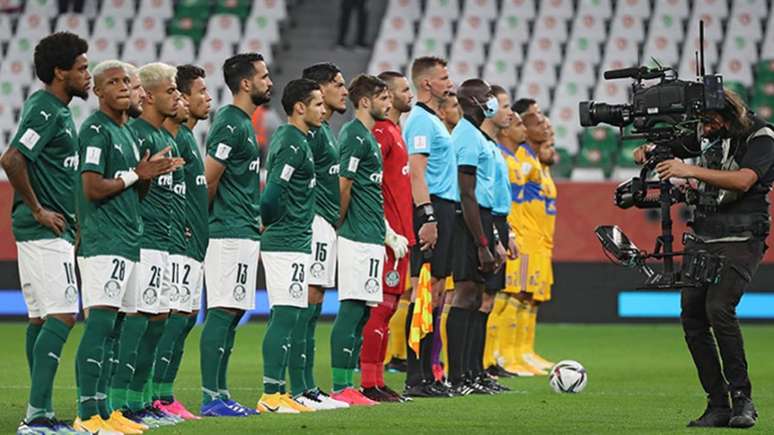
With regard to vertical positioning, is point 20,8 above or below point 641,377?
above

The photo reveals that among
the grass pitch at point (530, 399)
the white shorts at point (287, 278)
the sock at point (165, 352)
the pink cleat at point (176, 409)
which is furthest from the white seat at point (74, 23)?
the pink cleat at point (176, 409)

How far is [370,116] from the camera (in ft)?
39.7

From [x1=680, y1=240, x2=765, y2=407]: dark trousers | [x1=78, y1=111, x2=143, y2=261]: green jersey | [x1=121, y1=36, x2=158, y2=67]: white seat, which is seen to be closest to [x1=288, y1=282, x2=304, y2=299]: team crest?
[x1=78, y1=111, x2=143, y2=261]: green jersey

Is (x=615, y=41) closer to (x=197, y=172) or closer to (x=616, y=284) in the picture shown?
(x=616, y=284)

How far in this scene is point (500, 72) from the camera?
1009 inches

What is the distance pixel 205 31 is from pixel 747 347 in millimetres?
12496

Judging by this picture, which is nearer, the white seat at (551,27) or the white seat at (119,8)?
the white seat at (551,27)

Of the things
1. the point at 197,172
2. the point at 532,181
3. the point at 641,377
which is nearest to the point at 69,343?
the point at 532,181

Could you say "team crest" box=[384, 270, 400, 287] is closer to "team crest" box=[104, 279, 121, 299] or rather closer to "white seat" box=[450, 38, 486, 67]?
"team crest" box=[104, 279, 121, 299]

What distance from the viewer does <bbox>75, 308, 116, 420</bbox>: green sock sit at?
8867mm

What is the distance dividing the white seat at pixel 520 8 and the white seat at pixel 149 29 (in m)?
5.81

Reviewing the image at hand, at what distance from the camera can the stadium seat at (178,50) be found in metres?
26.1

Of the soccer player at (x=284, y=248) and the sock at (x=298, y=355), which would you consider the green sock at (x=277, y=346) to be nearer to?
the soccer player at (x=284, y=248)

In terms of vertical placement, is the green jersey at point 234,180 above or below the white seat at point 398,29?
below
